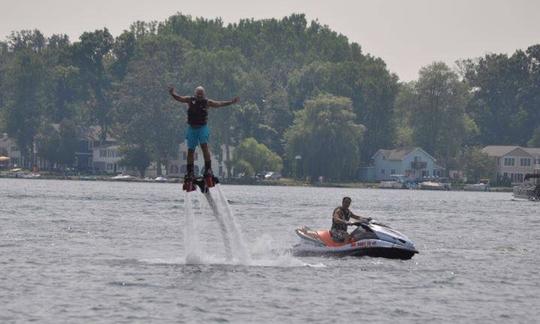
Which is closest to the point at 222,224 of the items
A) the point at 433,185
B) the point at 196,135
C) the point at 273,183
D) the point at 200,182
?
the point at 200,182

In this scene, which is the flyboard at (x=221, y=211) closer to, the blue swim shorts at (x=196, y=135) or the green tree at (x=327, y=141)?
the blue swim shorts at (x=196, y=135)

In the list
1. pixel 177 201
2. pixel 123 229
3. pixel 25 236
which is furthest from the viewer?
pixel 177 201

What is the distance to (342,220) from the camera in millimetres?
46125

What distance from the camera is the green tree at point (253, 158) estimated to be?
181m

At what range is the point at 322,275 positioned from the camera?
42000 millimetres

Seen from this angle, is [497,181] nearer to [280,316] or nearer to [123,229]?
[123,229]

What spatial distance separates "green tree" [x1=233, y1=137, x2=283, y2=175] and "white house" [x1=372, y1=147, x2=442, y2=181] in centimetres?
1906

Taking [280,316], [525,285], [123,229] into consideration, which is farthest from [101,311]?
[123,229]

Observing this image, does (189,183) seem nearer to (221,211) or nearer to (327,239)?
(221,211)

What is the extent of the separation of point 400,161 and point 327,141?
23.2 meters

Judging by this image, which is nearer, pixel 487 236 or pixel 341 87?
pixel 487 236

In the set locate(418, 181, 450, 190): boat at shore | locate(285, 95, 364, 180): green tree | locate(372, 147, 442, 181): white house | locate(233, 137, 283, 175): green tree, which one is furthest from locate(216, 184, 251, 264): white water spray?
locate(372, 147, 442, 181): white house

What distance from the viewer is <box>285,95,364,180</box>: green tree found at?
17425 centimetres

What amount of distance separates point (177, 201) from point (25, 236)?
5277cm
